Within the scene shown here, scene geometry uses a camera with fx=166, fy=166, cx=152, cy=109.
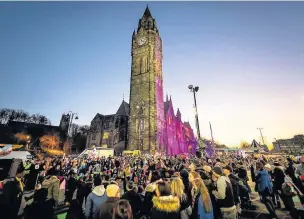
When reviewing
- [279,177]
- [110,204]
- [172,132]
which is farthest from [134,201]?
[172,132]

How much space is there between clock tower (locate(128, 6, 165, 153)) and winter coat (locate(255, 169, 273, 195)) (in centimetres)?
2953

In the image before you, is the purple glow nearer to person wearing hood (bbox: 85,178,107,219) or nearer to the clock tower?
the clock tower

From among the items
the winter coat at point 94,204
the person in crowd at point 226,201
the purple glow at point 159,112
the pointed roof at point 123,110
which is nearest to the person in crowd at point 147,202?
the winter coat at point 94,204

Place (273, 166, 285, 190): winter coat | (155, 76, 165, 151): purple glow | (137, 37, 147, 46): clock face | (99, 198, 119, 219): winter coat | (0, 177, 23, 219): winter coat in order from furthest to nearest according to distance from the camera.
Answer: (137, 37, 147, 46): clock face
(155, 76, 165, 151): purple glow
(273, 166, 285, 190): winter coat
(0, 177, 23, 219): winter coat
(99, 198, 119, 219): winter coat

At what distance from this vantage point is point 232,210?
356cm

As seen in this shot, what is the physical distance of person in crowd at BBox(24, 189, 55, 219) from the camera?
3.65 meters

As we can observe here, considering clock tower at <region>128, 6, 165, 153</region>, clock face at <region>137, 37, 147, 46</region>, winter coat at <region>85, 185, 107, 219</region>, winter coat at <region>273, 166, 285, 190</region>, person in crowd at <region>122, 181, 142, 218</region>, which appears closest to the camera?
winter coat at <region>85, 185, 107, 219</region>

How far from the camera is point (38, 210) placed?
3.75 meters

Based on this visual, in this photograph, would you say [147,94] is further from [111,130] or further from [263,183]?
[263,183]

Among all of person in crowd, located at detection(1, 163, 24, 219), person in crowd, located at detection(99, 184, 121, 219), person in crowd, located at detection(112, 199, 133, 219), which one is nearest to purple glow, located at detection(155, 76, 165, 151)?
person in crowd, located at detection(1, 163, 24, 219)

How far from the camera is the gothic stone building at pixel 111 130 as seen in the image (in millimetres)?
45969

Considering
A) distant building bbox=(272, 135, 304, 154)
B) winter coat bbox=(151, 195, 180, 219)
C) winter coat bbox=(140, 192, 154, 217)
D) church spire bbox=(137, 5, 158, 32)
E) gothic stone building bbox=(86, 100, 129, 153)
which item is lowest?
winter coat bbox=(140, 192, 154, 217)

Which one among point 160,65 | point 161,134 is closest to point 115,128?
point 161,134

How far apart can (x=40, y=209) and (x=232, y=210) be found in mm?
4275
